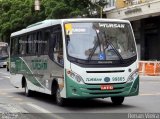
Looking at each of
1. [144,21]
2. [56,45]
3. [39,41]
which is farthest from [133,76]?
[144,21]

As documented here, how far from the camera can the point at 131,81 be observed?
14750 millimetres

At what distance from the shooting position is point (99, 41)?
14.7 meters

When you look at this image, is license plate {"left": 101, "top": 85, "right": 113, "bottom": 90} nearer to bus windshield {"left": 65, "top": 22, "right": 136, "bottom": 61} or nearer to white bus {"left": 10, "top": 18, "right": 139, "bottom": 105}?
white bus {"left": 10, "top": 18, "right": 139, "bottom": 105}

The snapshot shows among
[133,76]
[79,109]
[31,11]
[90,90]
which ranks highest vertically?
[31,11]

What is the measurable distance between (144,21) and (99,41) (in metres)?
30.7

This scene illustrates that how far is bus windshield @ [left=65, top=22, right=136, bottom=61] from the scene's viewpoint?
14477 mm

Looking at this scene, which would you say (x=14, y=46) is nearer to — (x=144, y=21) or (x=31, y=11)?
(x=144, y=21)

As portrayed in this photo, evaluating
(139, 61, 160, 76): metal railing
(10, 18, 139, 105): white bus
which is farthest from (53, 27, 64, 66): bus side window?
(139, 61, 160, 76): metal railing

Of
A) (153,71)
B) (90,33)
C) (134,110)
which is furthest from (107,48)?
(153,71)

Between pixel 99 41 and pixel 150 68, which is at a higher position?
pixel 99 41

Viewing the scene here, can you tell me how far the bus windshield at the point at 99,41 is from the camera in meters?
14.5

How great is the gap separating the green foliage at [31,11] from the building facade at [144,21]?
3.17 meters

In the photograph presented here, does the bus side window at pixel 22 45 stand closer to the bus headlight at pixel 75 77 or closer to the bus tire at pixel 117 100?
the bus tire at pixel 117 100

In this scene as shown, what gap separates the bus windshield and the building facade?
81.2 ft
